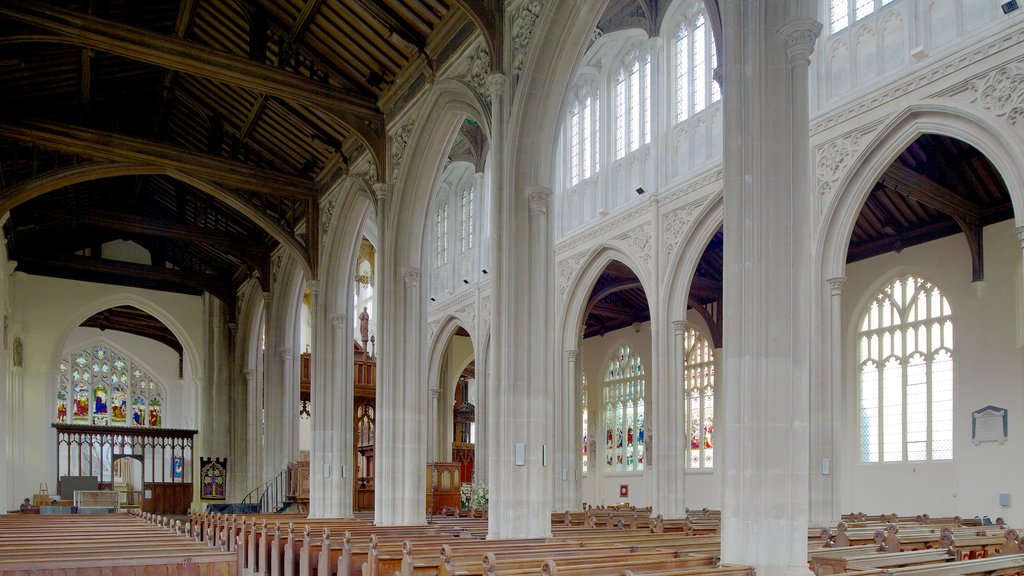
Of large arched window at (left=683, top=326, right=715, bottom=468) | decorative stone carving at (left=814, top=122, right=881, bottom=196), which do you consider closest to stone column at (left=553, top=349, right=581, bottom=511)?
large arched window at (left=683, top=326, right=715, bottom=468)

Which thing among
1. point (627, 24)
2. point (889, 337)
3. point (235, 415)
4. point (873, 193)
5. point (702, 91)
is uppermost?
point (627, 24)

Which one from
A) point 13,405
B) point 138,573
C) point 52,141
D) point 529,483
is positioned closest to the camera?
point 138,573

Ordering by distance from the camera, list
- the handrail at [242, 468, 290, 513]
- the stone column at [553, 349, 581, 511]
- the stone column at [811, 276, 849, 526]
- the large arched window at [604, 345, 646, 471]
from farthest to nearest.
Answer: the large arched window at [604, 345, 646, 471], the handrail at [242, 468, 290, 513], the stone column at [553, 349, 581, 511], the stone column at [811, 276, 849, 526]

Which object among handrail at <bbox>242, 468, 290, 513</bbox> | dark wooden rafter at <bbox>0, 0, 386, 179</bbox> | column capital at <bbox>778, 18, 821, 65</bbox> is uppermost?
dark wooden rafter at <bbox>0, 0, 386, 179</bbox>

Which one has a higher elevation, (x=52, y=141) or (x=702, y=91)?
(x=702, y=91)

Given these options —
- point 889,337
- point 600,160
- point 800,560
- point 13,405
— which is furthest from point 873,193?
point 13,405

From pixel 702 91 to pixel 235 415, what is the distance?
16308mm

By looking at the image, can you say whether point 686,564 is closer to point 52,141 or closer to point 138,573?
point 138,573

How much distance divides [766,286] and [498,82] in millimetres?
5737

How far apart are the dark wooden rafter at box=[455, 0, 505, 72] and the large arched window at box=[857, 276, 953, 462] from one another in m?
11.2

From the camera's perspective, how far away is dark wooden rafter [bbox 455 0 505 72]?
39.2 feet

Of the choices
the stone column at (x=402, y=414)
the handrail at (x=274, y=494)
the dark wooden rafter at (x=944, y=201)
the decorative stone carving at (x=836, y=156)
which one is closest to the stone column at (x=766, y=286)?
the decorative stone carving at (x=836, y=156)

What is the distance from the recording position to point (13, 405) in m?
23.4

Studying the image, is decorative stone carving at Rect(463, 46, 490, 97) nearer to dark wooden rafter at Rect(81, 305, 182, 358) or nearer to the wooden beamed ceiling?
the wooden beamed ceiling
